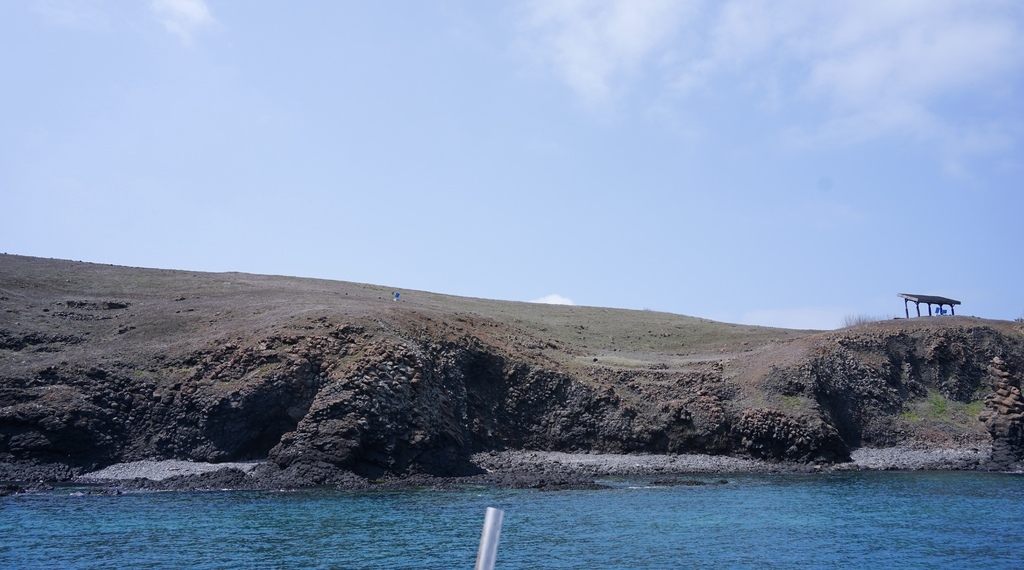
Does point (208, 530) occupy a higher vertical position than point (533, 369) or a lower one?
lower

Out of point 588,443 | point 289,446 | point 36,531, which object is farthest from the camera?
point 588,443

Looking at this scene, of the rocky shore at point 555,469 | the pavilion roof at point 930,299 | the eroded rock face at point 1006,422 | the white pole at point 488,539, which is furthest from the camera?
the pavilion roof at point 930,299

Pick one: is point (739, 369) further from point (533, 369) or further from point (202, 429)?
point (202, 429)

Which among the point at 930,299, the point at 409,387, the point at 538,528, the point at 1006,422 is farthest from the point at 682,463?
the point at 930,299

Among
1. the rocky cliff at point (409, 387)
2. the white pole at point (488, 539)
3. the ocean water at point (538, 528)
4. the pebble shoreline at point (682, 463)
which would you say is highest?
the white pole at point (488, 539)

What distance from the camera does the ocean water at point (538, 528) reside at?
2402cm

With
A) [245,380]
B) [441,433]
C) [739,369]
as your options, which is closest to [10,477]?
[245,380]

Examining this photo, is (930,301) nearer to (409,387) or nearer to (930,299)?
(930,299)

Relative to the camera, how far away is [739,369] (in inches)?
2244

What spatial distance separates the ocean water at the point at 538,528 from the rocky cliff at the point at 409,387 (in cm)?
545

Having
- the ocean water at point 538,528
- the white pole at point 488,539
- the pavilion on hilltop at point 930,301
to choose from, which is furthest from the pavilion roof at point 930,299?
the white pole at point 488,539

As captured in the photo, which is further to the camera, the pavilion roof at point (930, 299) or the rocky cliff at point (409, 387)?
the pavilion roof at point (930, 299)

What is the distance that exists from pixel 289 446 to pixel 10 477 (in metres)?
13.2

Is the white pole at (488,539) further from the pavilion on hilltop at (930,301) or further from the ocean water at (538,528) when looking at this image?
the pavilion on hilltop at (930,301)
